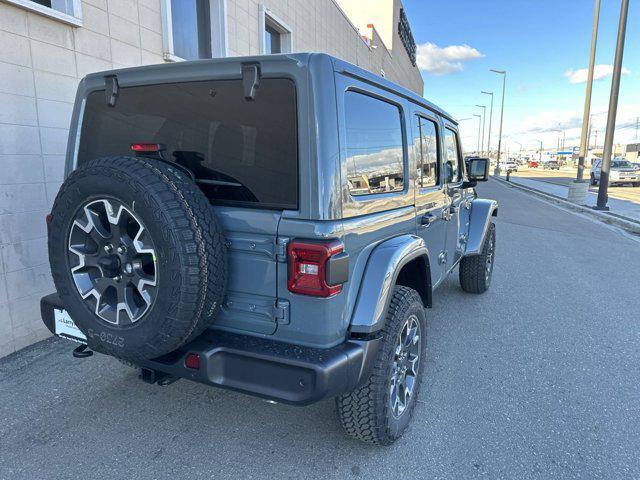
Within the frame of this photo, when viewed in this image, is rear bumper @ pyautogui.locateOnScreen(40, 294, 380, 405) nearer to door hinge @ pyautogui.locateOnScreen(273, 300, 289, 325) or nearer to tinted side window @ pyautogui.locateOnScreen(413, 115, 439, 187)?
door hinge @ pyautogui.locateOnScreen(273, 300, 289, 325)

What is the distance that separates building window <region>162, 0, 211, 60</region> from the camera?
20.7 feet

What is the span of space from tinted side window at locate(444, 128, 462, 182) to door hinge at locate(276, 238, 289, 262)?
220cm

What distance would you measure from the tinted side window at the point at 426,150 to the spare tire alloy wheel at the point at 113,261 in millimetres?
1867

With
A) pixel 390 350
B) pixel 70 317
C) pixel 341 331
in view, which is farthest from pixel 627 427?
pixel 70 317

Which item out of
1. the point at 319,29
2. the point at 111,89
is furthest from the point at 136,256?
the point at 319,29

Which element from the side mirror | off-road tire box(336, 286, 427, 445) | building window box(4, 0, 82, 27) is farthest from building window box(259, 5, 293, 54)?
off-road tire box(336, 286, 427, 445)

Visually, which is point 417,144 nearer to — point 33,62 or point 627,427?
point 627,427

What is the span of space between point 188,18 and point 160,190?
18.5ft

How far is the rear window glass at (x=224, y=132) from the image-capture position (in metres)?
2.11

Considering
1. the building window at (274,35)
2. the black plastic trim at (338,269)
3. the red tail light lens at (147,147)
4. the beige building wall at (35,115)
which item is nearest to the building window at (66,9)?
the beige building wall at (35,115)

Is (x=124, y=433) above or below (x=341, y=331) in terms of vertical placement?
below

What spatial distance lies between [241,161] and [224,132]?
18 centimetres

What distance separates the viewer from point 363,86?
2361 mm

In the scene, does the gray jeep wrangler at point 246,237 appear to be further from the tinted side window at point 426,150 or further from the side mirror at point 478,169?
the side mirror at point 478,169
